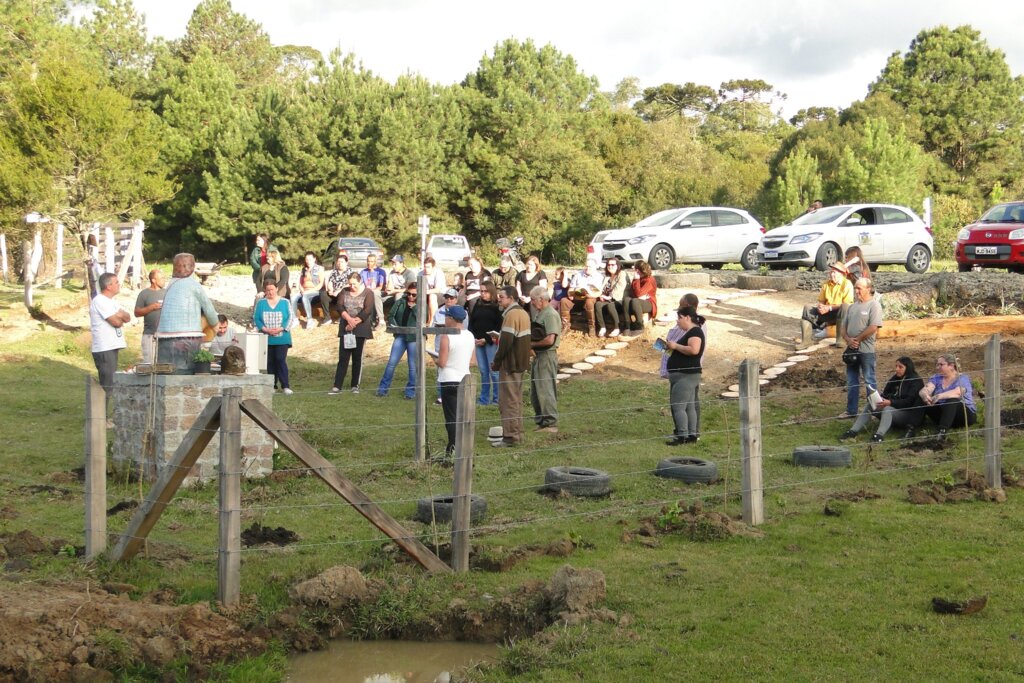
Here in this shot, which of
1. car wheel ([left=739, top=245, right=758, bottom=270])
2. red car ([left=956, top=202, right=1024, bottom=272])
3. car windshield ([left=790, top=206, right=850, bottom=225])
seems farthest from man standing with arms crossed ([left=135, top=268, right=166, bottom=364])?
red car ([left=956, top=202, right=1024, bottom=272])

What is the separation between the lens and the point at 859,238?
23672 millimetres

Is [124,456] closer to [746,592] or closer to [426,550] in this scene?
[426,550]

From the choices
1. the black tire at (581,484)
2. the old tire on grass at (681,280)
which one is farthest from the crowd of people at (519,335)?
the old tire on grass at (681,280)

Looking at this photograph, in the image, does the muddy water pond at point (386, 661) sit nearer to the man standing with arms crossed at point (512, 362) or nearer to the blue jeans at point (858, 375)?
the man standing with arms crossed at point (512, 362)

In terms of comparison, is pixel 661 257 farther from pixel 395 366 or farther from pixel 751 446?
pixel 751 446

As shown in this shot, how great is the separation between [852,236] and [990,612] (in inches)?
727

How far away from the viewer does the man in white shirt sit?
1286 centimetres

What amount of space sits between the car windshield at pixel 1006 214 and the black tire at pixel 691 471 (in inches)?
652

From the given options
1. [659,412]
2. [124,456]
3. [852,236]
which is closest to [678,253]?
[852,236]

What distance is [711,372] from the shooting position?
Result: 53.6ft

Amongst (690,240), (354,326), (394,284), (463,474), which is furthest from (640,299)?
(463,474)

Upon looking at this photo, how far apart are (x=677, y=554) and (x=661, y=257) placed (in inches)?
761

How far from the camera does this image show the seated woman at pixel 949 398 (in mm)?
11055

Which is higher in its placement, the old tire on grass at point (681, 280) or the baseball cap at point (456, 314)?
the old tire on grass at point (681, 280)
